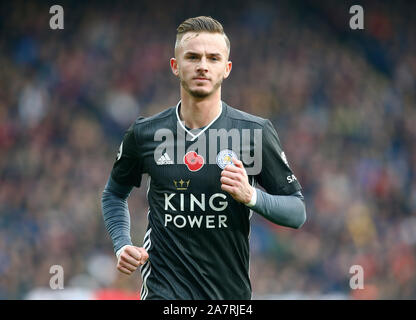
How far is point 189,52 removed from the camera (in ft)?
13.7

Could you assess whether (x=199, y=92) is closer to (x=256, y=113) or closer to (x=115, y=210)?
(x=115, y=210)

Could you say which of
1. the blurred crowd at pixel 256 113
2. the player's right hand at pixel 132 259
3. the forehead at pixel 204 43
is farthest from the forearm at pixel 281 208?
the blurred crowd at pixel 256 113

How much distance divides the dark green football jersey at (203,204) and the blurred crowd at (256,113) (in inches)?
244

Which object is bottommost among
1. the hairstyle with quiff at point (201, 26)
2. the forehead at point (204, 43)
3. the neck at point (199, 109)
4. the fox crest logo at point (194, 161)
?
the fox crest logo at point (194, 161)

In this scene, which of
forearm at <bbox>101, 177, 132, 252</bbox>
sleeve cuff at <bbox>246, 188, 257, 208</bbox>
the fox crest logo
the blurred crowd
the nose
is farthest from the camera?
the blurred crowd

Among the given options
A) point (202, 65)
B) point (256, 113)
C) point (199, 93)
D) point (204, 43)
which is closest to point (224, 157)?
point (199, 93)

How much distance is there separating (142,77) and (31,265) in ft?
15.3

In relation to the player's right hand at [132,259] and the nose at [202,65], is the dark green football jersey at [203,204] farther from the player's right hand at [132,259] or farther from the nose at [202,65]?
the nose at [202,65]

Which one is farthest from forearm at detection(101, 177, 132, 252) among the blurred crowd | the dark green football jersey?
the blurred crowd

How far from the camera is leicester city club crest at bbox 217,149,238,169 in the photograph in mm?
4164

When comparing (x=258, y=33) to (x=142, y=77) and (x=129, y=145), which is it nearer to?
(x=142, y=77)

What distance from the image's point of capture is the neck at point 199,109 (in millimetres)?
4242

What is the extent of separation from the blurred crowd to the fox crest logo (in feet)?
20.8

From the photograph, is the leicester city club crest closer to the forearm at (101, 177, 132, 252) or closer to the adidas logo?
the adidas logo
